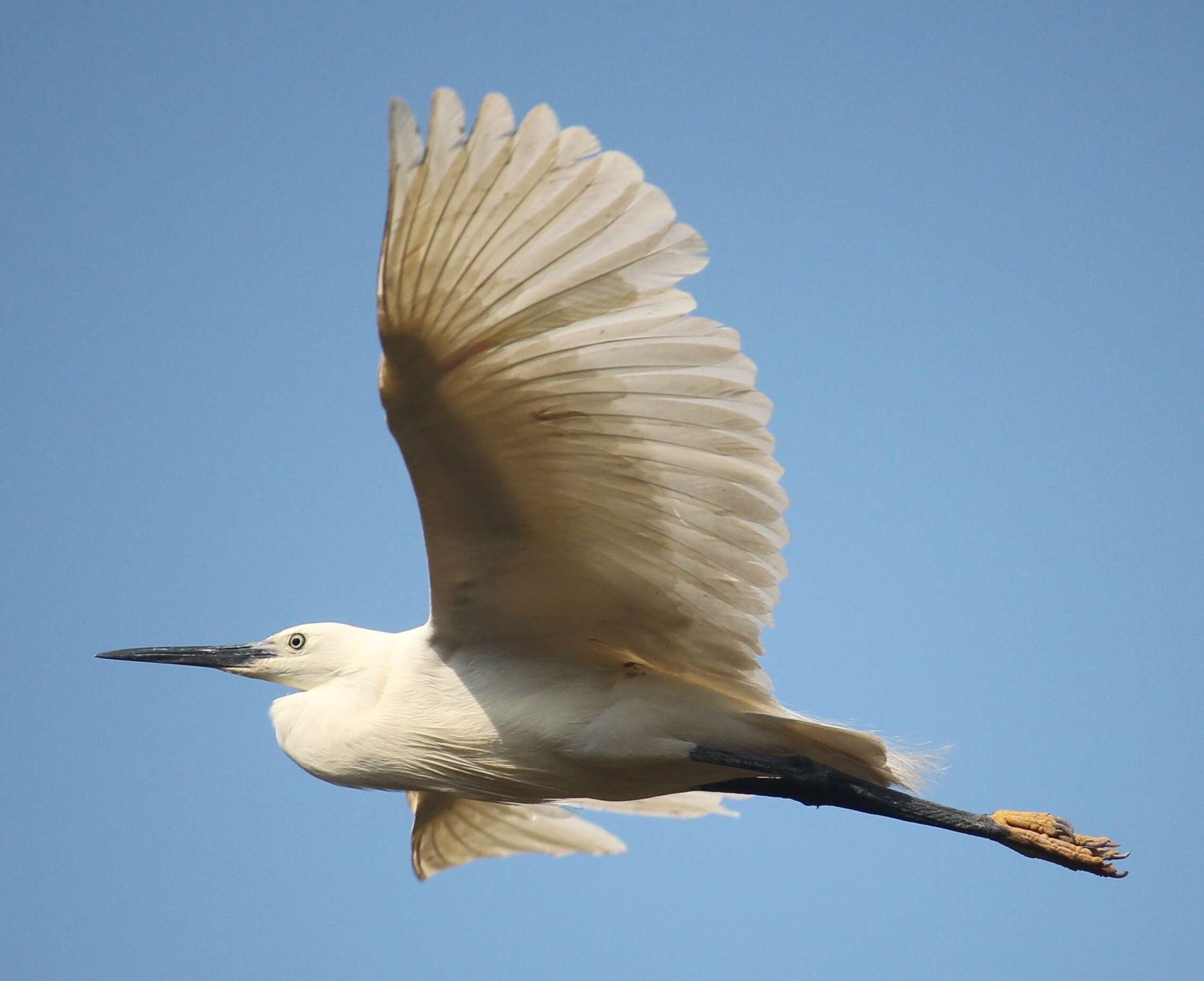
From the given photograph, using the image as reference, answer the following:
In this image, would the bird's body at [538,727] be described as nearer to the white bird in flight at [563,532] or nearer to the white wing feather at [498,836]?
the white bird in flight at [563,532]

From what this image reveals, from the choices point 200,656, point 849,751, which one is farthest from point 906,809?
point 200,656

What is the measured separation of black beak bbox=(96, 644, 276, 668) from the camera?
6.72 meters

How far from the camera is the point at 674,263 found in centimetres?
432

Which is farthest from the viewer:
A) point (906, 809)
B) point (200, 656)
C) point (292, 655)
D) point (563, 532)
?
point (200, 656)

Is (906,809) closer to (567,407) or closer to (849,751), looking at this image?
(849,751)

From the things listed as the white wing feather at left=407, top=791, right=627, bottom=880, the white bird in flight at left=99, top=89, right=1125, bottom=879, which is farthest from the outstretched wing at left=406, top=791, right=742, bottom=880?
the white bird in flight at left=99, top=89, right=1125, bottom=879

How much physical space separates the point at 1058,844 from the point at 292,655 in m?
3.65

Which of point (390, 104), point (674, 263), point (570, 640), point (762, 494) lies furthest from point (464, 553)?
point (390, 104)

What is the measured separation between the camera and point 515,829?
7.48 meters

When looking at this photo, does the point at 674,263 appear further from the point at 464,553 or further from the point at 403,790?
the point at 403,790

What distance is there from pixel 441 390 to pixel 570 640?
5.25 ft

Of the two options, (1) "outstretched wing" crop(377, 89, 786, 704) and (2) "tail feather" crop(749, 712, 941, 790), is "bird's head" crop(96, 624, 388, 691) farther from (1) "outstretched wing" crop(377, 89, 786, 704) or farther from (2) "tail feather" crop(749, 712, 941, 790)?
(2) "tail feather" crop(749, 712, 941, 790)

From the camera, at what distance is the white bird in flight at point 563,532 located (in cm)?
423

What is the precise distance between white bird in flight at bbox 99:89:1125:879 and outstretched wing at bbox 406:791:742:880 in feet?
3.36
